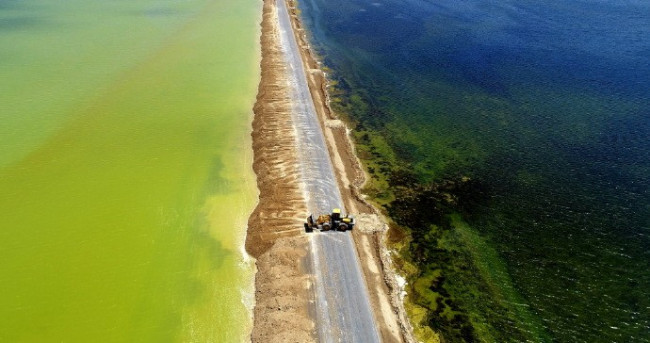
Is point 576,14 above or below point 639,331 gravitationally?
above

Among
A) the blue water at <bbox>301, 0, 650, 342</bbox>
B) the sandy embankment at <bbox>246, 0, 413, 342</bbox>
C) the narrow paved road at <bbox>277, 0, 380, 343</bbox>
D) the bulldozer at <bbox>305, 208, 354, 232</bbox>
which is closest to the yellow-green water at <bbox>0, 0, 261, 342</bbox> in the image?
the sandy embankment at <bbox>246, 0, 413, 342</bbox>

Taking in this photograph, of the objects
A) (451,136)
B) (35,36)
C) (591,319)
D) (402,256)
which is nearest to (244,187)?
(402,256)

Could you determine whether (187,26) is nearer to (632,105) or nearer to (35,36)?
(35,36)

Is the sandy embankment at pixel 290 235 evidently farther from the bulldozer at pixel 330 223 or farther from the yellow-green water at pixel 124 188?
the yellow-green water at pixel 124 188

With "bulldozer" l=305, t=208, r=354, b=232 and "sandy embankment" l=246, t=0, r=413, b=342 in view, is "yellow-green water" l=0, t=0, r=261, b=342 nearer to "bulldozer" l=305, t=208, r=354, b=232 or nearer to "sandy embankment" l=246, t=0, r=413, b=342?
"sandy embankment" l=246, t=0, r=413, b=342

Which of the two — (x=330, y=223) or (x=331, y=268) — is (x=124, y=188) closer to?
(x=330, y=223)

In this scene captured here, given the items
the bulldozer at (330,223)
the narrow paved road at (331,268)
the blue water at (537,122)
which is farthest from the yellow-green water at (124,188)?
the blue water at (537,122)

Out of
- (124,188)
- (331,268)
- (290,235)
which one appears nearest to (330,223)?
(290,235)
